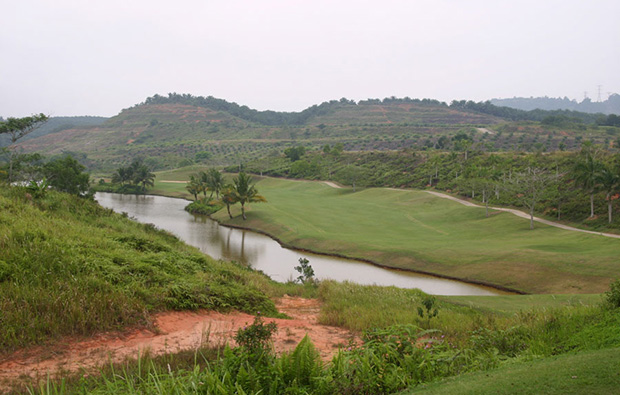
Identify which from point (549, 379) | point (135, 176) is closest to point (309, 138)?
point (135, 176)

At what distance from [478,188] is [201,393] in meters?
54.9

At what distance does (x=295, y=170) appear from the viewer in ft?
323

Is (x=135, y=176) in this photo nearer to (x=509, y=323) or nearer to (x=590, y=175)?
(x=590, y=175)

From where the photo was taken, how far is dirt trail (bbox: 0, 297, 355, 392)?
6535 millimetres

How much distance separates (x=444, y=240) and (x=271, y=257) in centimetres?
1622

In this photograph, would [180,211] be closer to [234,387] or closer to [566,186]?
[566,186]

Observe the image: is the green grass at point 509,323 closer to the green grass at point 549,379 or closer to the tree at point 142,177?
the green grass at point 549,379

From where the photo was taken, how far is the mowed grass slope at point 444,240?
2726 cm

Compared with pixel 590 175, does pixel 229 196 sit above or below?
below

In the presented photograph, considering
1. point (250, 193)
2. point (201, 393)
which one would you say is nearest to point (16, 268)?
point (201, 393)

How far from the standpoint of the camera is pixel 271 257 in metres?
37.4

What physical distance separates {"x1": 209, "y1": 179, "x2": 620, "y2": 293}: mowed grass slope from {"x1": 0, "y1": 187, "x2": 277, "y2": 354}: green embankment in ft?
70.1

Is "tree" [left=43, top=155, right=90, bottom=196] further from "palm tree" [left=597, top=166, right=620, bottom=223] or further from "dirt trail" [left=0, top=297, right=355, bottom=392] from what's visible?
"palm tree" [left=597, top=166, right=620, bottom=223]

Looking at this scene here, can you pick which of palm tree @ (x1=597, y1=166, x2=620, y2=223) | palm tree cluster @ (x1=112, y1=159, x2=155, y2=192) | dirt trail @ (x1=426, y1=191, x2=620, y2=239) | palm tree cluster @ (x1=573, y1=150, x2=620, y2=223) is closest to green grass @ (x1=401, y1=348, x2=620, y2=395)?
dirt trail @ (x1=426, y1=191, x2=620, y2=239)
